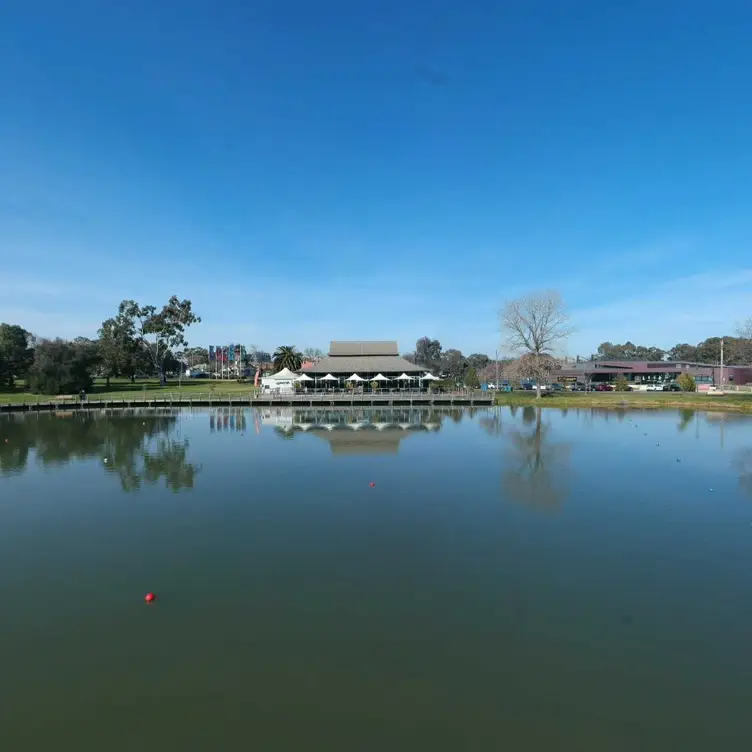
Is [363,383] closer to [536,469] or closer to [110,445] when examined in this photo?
[110,445]

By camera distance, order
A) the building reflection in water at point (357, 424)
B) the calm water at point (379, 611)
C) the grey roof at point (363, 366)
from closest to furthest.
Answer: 1. the calm water at point (379, 611)
2. the building reflection in water at point (357, 424)
3. the grey roof at point (363, 366)

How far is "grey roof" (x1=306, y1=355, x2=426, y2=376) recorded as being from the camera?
57.3 m

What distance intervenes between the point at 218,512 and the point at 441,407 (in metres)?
36.7

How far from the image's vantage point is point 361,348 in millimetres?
63312

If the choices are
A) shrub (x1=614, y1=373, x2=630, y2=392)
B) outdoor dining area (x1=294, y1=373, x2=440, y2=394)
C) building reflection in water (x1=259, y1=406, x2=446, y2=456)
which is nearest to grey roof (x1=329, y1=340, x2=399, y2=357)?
outdoor dining area (x1=294, y1=373, x2=440, y2=394)

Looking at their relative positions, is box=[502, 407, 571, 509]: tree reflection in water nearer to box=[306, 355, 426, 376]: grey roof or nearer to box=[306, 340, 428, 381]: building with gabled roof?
box=[306, 355, 426, 376]: grey roof

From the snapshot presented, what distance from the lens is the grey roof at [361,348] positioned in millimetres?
62531

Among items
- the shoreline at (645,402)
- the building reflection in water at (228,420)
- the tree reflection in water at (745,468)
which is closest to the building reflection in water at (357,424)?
the building reflection in water at (228,420)

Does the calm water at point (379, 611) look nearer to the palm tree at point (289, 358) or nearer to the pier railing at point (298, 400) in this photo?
the pier railing at point (298, 400)

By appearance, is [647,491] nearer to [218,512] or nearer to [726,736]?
[726,736]

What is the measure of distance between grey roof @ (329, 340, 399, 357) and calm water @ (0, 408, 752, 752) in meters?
43.5

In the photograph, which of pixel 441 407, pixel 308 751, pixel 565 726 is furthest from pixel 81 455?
pixel 441 407

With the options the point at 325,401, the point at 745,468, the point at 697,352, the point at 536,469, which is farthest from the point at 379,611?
the point at 697,352

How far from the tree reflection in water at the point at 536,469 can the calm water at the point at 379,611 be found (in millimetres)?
192
